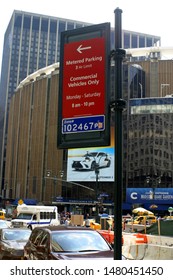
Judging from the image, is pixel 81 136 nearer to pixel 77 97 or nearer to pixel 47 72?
pixel 77 97

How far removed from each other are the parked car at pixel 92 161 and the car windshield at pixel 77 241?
194ft

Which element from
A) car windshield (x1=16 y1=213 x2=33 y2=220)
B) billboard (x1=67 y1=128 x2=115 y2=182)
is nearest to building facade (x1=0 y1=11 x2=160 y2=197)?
billboard (x1=67 y1=128 x2=115 y2=182)

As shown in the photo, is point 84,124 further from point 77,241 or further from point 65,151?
point 65,151

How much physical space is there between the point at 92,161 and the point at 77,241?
205 feet

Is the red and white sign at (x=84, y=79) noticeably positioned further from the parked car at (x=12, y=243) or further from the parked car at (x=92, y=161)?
the parked car at (x=92, y=161)

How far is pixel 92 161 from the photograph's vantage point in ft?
232

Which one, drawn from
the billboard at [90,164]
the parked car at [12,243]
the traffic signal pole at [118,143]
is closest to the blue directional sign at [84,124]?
the traffic signal pole at [118,143]

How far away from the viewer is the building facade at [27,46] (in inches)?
5285

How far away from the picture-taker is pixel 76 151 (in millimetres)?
74438

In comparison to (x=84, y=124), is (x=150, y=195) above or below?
below

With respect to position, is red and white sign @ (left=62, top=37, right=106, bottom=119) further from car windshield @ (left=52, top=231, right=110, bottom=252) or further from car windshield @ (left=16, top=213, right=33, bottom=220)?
car windshield @ (left=16, top=213, right=33, bottom=220)

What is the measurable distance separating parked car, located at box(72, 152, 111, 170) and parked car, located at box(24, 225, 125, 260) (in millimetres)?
58846

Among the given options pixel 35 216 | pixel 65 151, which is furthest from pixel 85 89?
pixel 65 151

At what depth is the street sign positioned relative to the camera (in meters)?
5.58
